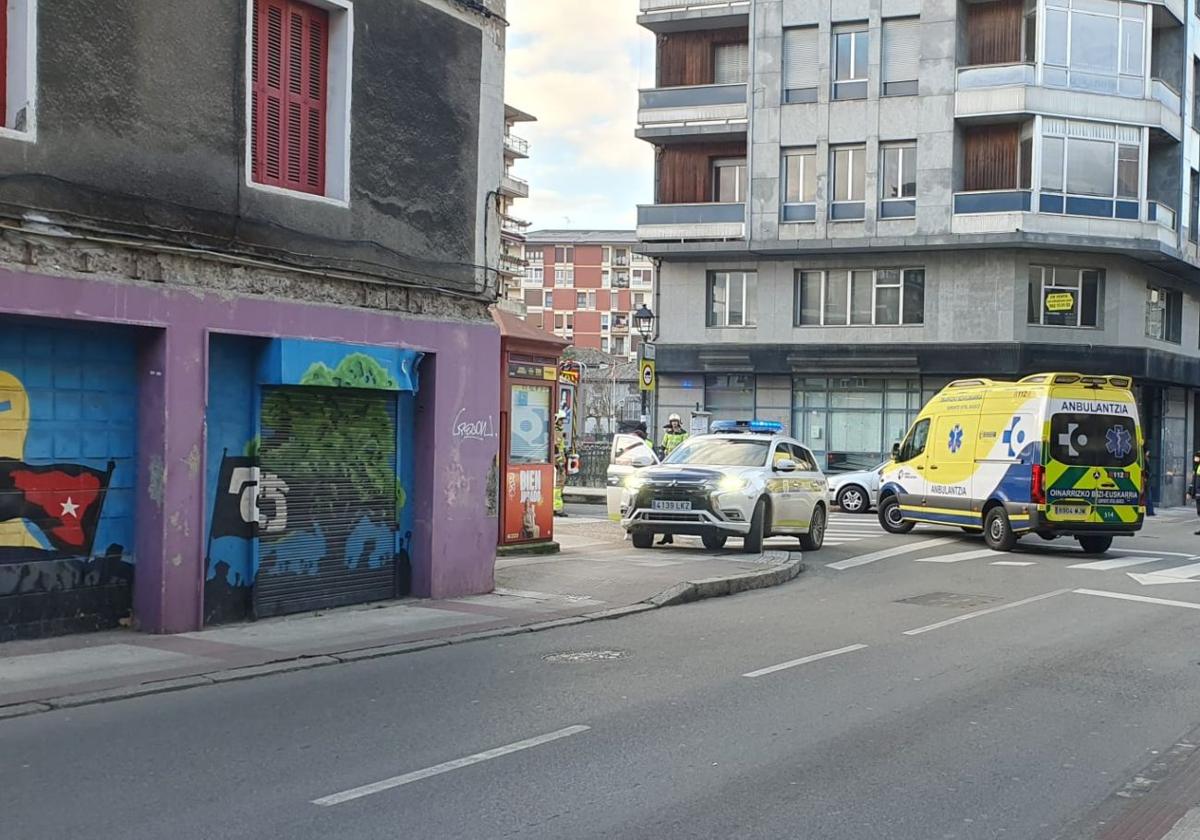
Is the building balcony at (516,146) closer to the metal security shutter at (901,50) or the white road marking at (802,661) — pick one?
the metal security shutter at (901,50)

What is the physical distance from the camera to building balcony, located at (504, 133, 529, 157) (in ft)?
322

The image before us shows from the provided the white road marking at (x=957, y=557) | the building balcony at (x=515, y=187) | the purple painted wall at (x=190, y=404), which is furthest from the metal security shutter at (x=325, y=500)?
the building balcony at (x=515, y=187)

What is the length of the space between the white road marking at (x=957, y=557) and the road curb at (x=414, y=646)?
8.08 feet

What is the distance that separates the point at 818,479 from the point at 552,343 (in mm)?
5149

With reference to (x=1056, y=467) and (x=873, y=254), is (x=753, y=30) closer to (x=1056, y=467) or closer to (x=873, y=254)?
(x=873, y=254)

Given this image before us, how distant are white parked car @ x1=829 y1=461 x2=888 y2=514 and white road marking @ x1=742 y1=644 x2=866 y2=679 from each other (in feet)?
63.8

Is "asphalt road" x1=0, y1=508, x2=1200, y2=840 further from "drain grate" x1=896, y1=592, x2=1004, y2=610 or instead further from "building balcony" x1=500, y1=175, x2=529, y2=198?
"building balcony" x1=500, y1=175, x2=529, y2=198

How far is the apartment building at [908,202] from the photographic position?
34719 mm

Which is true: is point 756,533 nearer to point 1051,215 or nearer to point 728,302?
point 1051,215

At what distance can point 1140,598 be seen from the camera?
14.4 m

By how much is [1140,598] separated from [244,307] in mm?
10180

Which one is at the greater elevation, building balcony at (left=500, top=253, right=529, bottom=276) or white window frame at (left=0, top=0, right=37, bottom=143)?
building balcony at (left=500, top=253, right=529, bottom=276)

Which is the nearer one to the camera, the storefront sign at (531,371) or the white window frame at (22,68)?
the white window frame at (22,68)

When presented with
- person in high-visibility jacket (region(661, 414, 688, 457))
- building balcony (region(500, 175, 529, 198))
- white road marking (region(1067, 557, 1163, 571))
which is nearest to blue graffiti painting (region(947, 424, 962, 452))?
white road marking (region(1067, 557, 1163, 571))
